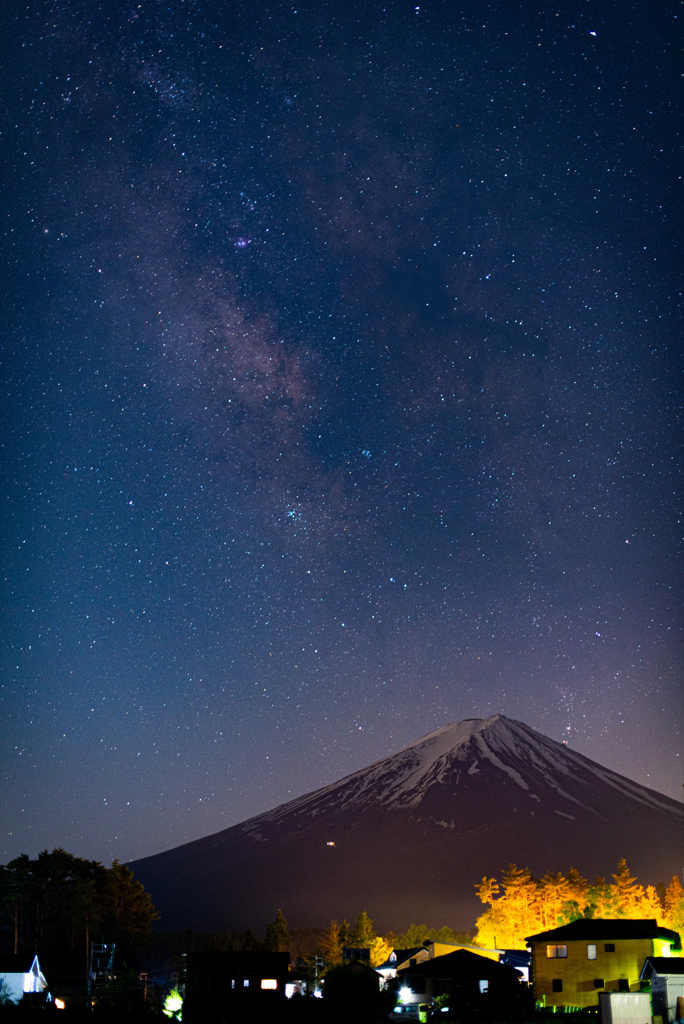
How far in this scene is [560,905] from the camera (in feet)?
223

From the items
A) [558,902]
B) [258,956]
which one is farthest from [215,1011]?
[558,902]

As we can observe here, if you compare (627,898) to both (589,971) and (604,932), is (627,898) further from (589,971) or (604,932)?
(589,971)

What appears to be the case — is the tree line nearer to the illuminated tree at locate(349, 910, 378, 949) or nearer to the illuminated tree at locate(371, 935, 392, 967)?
the illuminated tree at locate(371, 935, 392, 967)

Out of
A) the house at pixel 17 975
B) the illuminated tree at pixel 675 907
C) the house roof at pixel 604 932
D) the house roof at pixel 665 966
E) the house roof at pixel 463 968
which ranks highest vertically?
the illuminated tree at pixel 675 907

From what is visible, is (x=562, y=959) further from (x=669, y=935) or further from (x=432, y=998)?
(x=432, y=998)

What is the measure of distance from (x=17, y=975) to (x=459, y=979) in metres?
23.0

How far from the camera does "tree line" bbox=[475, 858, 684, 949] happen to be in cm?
6481

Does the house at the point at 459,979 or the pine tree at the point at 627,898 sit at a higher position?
the pine tree at the point at 627,898

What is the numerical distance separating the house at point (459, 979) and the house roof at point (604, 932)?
3.28m

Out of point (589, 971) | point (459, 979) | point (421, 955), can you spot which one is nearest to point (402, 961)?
point (421, 955)

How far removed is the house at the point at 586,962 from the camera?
4297 cm

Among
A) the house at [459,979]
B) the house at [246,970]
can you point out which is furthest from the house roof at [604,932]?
the house at [246,970]

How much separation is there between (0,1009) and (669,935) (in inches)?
1278

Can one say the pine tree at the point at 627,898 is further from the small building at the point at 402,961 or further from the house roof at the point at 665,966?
the house roof at the point at 665,966
